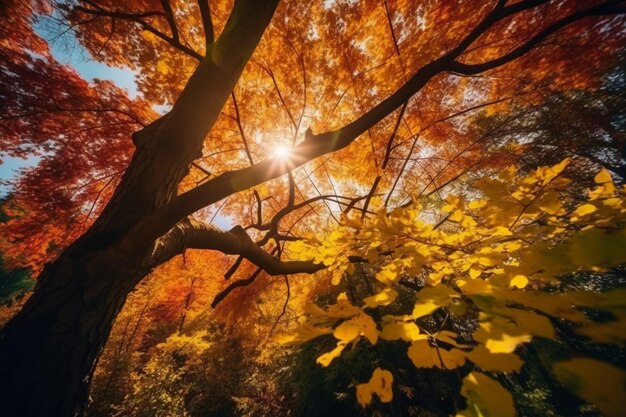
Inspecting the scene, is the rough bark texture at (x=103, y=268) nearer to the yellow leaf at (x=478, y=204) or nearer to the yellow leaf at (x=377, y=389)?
the yellow leaf at (x=377, y=389)

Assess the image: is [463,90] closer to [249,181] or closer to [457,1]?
[457,1]

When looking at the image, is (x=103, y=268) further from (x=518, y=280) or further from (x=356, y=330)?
(x=518, y=280)

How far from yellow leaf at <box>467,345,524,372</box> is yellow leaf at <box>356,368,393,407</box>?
0.85ft

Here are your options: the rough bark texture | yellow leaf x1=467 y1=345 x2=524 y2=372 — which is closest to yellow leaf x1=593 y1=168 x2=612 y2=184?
yellow leaf x1=467 y1=345 x2=524 y2=372

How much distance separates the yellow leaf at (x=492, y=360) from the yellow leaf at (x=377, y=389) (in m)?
0.26

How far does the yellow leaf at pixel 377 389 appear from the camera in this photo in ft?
2.53

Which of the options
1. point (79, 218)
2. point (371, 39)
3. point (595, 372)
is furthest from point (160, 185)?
point (79, 218)

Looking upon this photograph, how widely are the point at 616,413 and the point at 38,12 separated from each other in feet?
22.7

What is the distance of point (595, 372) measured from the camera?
0.41m

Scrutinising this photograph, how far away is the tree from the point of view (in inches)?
63.3

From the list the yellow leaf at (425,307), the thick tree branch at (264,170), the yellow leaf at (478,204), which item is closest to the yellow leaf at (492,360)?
the yellow leaf at (425,307)

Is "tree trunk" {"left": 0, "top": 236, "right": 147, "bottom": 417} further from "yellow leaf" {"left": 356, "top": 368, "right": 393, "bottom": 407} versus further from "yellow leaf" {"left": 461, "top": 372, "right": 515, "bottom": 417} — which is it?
"yellow leaf" {"left": 461, "top": 372, "right": 515, "bottom": 417}

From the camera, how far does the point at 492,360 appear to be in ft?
2.05

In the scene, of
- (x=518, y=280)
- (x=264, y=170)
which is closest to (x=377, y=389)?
(x=518, y=280)
